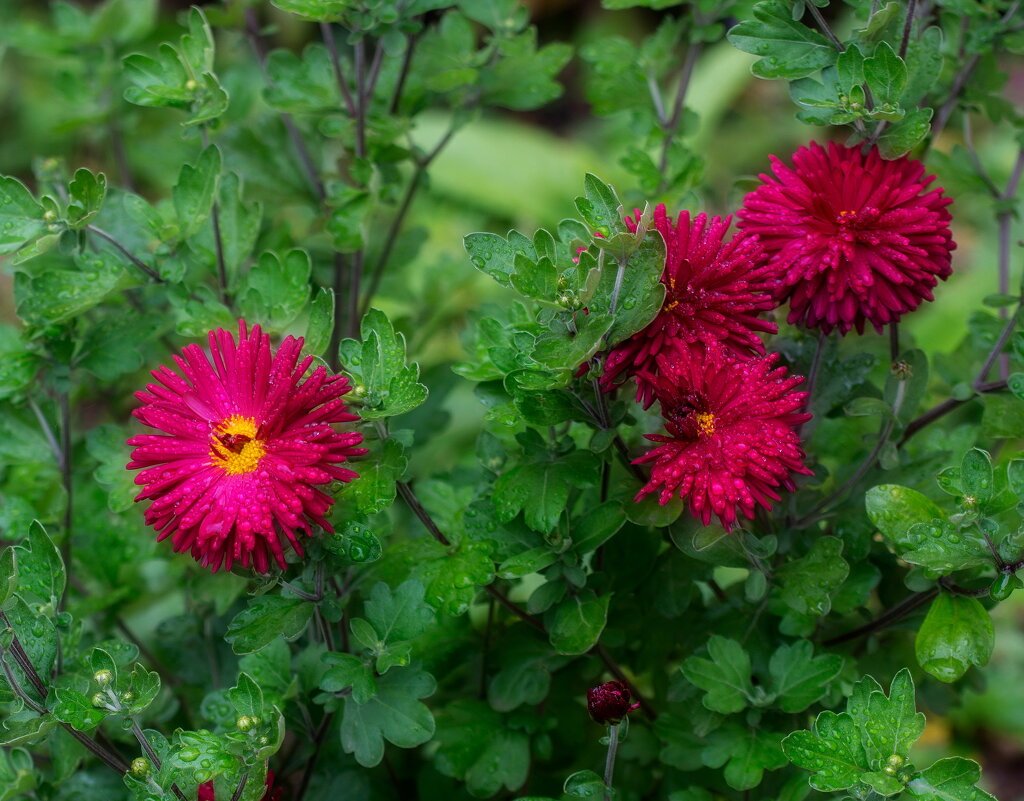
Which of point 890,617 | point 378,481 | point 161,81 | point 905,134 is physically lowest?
point 890,617

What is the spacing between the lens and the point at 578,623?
78cm

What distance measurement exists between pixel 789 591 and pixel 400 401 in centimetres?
34

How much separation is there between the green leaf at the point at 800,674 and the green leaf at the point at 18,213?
2.19ft

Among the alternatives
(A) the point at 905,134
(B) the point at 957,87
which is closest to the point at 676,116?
(B) the point at 957,87

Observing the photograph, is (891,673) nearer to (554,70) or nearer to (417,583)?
(417,583)

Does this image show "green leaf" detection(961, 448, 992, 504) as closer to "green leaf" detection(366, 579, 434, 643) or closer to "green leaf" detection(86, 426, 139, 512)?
"green leaf" detection(366, 579, 434, 643)

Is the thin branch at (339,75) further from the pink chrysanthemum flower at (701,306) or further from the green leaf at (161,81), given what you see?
the pink chrysanthemum flower at (701,306)

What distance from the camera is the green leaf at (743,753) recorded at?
77cm

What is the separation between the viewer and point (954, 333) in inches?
76.6

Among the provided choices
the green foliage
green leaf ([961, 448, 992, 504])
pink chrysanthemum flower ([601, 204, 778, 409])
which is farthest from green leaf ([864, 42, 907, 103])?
green leaf ([961, 448, 992, 504])

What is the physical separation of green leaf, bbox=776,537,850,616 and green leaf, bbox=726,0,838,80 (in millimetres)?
355

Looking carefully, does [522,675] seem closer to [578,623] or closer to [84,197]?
[578,623]

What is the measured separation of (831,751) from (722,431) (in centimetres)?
24

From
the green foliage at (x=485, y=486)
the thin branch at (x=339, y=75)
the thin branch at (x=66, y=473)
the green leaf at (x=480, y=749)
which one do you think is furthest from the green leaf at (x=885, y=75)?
the thin branch at (x=66, y=473)
